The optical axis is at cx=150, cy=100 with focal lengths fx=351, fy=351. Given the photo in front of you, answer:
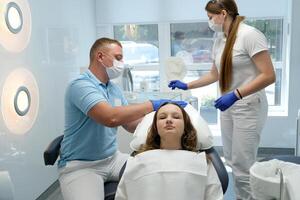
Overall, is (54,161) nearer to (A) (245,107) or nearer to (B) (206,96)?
(A) (245,107)

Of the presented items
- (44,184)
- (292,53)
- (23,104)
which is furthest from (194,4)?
(44,184)

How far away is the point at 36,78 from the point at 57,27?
540 mm

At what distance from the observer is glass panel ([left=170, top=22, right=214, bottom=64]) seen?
355 cm

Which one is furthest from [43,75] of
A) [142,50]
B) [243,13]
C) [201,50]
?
[243,13]

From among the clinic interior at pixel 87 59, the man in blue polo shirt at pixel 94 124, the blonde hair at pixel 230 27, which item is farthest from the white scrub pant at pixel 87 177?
the blonde hair at pixel 230 27

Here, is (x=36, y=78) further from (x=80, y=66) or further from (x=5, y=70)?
(x=80, y=66)

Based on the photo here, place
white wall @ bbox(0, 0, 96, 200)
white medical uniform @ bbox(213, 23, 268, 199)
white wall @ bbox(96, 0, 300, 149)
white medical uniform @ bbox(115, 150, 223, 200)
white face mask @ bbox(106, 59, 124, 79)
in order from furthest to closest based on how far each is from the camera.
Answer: white wall @ bbox(96, 0, 300, 149) → white wall @ bbox(0, 0, 96, 200) → white medical uniform @ bbox(213, 23, 268, 199) → white face mask @ bbox(106, 59, 124, 79) → white medical uniform @ bbox(115, 150, 223, 200)

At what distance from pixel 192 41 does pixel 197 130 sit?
7.01ft

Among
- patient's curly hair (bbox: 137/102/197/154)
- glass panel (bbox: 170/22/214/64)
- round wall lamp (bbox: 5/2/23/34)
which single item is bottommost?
patient's curly hair (bbox: 137/102/197/154)

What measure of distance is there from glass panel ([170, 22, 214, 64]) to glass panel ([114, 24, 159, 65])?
198 mm

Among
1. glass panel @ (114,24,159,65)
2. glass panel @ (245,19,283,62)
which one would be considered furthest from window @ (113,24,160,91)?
glass panel @ (245,19,283,62)

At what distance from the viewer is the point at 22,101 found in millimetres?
2305

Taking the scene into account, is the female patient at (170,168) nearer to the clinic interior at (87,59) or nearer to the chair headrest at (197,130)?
the chair headrest at (197,130)

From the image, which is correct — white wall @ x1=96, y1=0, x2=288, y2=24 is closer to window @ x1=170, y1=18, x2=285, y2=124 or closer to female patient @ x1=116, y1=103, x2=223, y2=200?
window @ x1=170, y1=18, x2=285, y2=124
